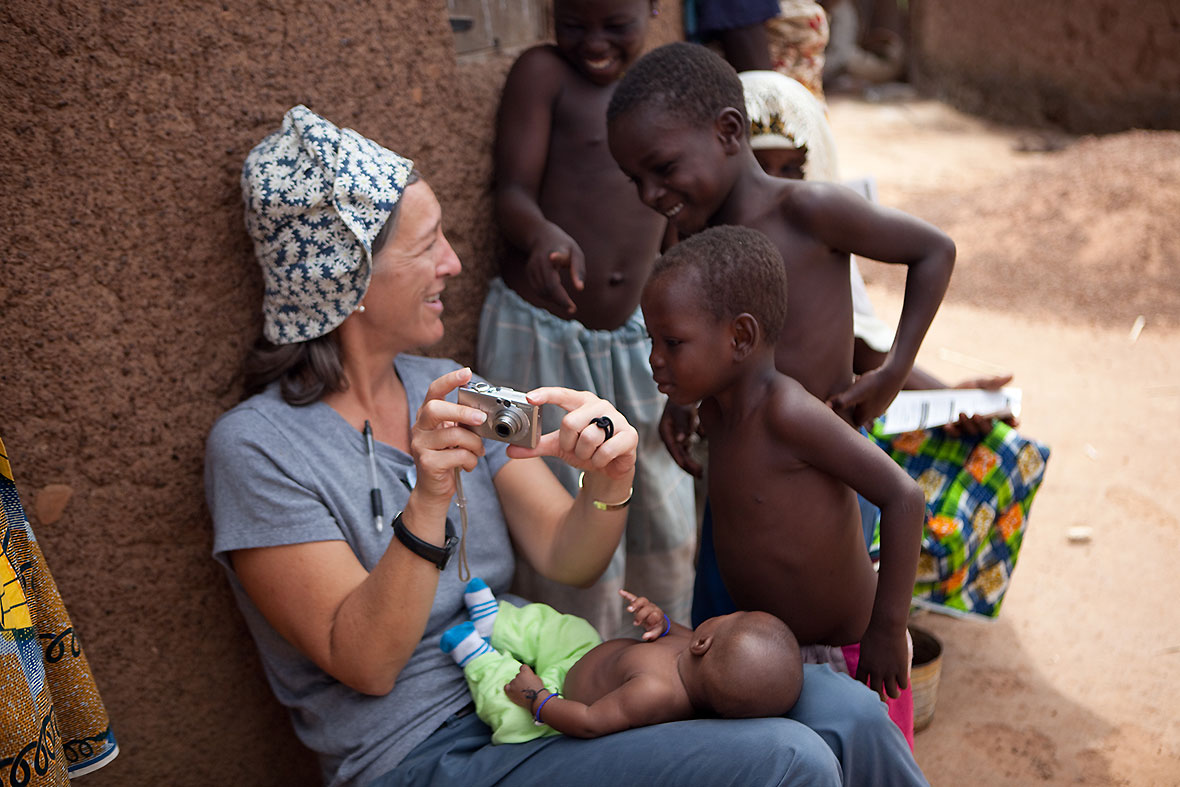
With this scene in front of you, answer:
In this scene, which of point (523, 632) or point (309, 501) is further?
point (523, 632)

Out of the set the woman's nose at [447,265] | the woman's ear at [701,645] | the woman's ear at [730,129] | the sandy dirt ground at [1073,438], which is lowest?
the sandy dirt ground at [1073,438]

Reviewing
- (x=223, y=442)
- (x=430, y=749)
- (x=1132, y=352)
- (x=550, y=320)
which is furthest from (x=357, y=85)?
(x=1132, y=352)

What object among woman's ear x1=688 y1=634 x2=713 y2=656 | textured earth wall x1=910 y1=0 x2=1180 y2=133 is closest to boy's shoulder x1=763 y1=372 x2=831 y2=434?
woman's ear x1=688 y1=634 x2=713 y2=656

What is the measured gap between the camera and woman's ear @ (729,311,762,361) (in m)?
1.91

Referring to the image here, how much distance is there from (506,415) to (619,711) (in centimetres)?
57

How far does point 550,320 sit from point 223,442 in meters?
1.03

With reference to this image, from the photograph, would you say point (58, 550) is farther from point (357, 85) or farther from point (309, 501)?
point (357, 85)

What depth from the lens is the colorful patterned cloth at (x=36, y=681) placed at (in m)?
1.32

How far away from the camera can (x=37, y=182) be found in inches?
72.7

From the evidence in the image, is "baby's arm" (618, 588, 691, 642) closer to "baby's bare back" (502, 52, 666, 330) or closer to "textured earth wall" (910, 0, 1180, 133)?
"baby's bare back" (502, 52, 666, 330)

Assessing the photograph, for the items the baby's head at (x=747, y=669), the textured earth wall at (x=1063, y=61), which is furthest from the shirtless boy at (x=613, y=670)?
the textured earth wall at (x=1063, y=61)

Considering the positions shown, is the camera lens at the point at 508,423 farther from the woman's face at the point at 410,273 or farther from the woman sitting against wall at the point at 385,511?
the woman's face at the point at 410,273

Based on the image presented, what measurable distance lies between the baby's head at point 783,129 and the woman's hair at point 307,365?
1.06 metres

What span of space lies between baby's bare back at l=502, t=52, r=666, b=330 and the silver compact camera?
3.23ft
